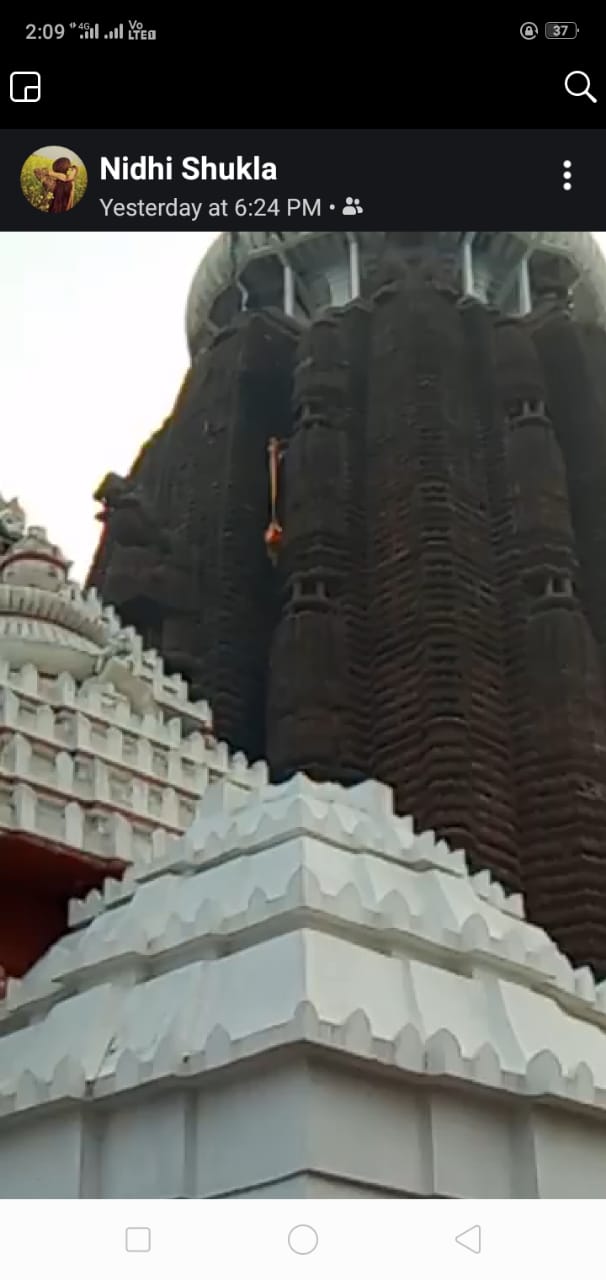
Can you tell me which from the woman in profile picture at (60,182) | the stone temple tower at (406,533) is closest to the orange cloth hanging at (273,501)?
the stone temple tower at (406,533)

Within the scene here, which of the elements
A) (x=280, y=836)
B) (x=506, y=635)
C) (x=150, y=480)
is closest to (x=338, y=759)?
(x=506, y=635)

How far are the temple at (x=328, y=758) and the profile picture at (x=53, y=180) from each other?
1.57 m

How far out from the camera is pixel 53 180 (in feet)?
13.9

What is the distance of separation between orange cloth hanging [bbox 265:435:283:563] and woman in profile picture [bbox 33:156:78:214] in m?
16.7

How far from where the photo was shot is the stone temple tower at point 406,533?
55.9 feet
